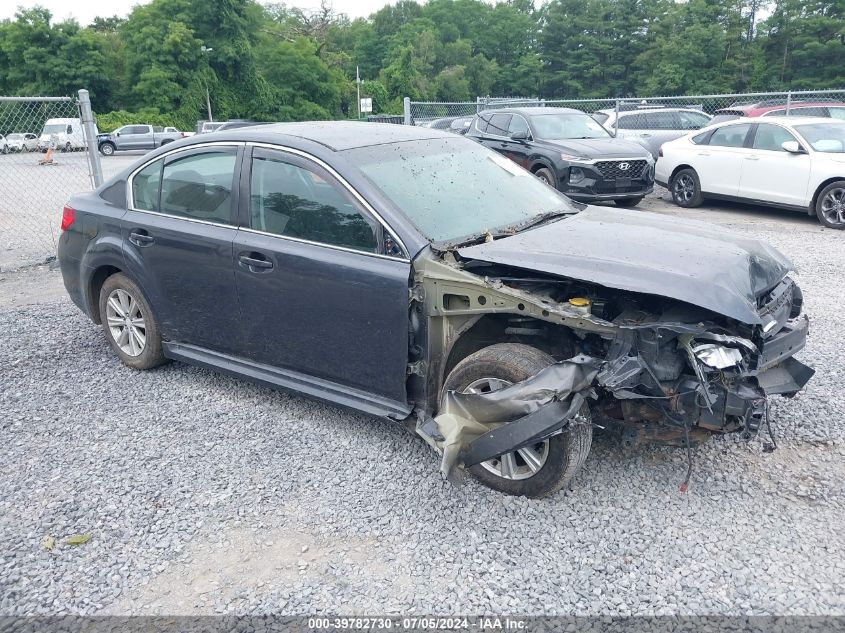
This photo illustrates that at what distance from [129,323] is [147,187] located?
101 centimetres

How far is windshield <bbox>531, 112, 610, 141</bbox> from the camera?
38.8 feet

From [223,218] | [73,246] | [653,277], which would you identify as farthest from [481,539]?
[73,246]

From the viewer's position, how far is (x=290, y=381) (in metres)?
4.25

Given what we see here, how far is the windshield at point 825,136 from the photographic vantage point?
10.1 metres

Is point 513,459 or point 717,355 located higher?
point 717,355

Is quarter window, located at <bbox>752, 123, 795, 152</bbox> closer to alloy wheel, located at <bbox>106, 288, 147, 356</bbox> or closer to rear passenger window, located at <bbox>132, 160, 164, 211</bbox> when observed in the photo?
rear passenger window, located at <bbox>132, 160, 164, 211</bbox>

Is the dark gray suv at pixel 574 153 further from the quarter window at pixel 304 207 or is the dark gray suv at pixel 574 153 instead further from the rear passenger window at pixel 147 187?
the quarter window at pixel 304 207

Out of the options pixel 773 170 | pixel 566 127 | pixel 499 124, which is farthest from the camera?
pixel 499 124

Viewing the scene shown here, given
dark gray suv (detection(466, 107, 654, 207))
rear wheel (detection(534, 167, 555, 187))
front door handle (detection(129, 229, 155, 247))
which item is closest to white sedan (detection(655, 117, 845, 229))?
dark gray suv (detection(466, 107, 654, 207))

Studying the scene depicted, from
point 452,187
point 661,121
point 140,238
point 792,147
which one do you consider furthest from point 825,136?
point 140,238

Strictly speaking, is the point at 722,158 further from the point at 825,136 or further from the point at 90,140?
the point at 90,140

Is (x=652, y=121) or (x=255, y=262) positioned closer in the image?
(x=255, y=262)

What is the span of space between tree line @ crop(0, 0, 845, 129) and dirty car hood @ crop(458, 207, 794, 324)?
4561 centimetres

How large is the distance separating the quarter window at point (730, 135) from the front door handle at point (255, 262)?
955cm
